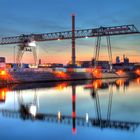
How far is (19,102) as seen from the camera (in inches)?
1286

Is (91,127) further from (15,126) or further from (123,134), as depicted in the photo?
(15,126)

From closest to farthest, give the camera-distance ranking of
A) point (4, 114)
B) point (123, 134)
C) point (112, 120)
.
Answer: point (123, 134)
point (112, 120)
point (4, 114)

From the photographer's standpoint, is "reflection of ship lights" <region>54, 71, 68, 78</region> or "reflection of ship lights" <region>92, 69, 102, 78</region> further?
"reflection of ship lights" <region>92, 69, 102, 78</region>

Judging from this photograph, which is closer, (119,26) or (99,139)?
(99,139)

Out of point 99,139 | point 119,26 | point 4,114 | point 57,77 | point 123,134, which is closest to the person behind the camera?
point 99,139

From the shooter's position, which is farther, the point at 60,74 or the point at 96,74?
the point at 96,74

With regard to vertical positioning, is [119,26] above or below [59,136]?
above

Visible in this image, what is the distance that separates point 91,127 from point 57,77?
6129 cm

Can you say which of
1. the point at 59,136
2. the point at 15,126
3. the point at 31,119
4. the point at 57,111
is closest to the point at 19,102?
the point at 57,111

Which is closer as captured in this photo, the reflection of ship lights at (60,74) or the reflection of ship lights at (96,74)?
the reflection of ship lights at (60,74)

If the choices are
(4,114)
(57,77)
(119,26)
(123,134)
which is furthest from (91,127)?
(57,77)

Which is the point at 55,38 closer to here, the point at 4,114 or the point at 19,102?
the point at 19,102

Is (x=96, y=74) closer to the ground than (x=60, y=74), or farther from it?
closer to the ground

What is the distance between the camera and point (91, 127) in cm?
1897
